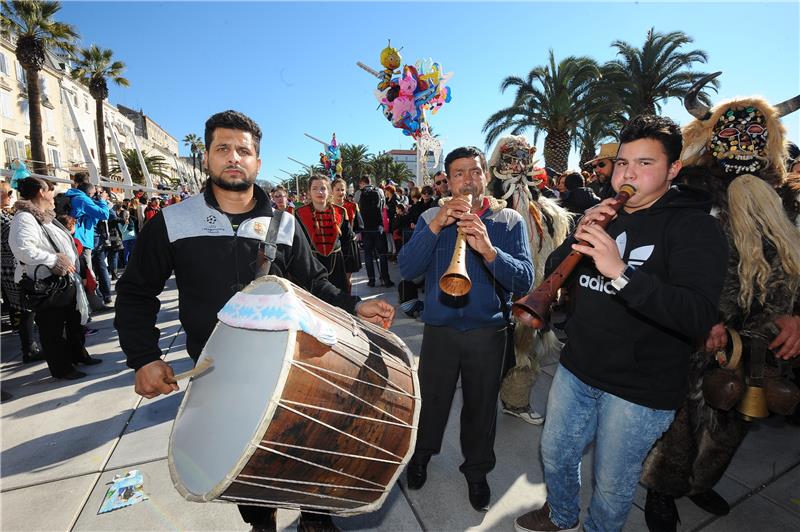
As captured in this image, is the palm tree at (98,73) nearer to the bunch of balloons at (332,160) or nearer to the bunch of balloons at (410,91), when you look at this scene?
the bunch of balloons at (332,160)

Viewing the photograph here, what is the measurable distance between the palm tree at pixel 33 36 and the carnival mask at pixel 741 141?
81.5 ft

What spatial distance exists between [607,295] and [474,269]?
0.73 metres

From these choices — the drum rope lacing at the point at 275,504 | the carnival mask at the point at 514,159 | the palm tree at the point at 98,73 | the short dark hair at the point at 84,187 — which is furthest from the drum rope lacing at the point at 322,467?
the palm tree at the point at 98,73

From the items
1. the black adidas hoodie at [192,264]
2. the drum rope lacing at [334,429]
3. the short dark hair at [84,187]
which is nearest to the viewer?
the drum rope lacing at [334,429]

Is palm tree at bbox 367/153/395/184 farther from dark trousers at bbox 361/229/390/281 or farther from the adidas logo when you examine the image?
the adidas logo

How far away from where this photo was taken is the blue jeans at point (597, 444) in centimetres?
173

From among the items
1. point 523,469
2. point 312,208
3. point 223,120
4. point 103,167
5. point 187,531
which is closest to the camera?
point 223,120

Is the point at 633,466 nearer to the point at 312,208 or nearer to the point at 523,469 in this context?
the point at 523,469

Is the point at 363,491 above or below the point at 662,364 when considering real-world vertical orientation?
below

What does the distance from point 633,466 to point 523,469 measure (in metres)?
1.13

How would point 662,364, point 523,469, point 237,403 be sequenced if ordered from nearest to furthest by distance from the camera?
point 237,403, point 662,364, point 523,469

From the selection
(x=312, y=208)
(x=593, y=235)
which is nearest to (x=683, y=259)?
(x=593, y=235)

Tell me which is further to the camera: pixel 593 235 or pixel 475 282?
pixel 475 282

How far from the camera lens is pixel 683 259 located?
1.51 meters
